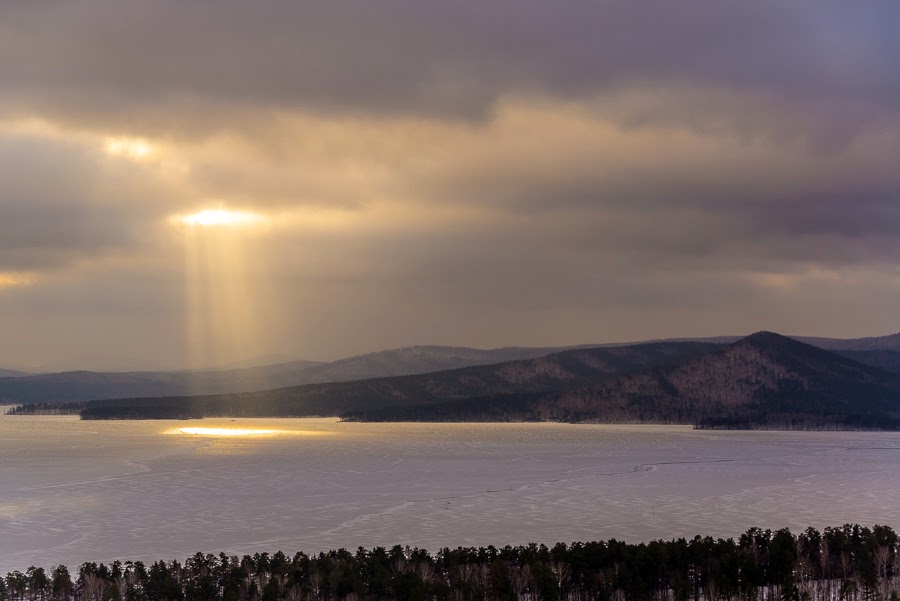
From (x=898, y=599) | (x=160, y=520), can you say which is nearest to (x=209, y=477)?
(x=160, y=520)

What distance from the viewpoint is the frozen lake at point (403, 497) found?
70.4 m

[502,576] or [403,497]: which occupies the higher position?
[403,497]

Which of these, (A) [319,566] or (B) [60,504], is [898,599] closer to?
(A) [319,566]

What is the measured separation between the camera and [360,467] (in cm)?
12925

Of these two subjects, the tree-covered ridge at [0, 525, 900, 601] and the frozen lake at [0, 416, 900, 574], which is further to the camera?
the frozen lake at [0, 416, 900, 574]

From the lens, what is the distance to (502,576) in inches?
2180

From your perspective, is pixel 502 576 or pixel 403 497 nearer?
pixel 502 576

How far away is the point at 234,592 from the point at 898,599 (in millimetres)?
31829

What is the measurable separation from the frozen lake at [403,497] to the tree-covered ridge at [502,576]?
7.55 meters

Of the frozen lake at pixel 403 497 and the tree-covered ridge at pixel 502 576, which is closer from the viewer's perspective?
the tree-covered ridge at pixel 502 576

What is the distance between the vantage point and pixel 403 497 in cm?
9500

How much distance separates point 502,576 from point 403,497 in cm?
4035

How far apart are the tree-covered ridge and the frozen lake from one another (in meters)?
7.55

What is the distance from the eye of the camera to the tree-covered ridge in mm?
53781
